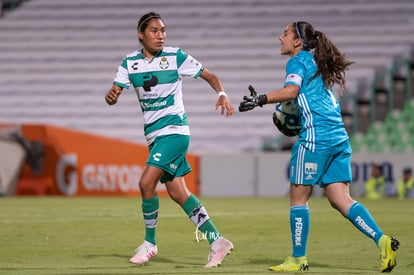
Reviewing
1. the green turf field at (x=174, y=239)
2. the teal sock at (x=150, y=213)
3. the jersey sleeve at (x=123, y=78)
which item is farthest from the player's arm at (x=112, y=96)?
the green turf field at (x=174, y=239)

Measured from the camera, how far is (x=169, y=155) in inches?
310

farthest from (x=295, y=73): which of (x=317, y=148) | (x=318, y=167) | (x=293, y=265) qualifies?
(x=293, y=265)

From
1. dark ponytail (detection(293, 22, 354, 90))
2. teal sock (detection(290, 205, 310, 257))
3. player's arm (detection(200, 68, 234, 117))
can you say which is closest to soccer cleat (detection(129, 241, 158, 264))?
teal sock (detection(290, 205, 310, 257))

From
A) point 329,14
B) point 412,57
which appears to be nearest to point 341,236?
point 412,57

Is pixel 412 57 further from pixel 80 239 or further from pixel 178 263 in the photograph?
pixel 178 263

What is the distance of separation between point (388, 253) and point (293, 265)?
686 millimetres

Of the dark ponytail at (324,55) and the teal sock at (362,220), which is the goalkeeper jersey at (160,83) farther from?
the teal sock at (362,220)

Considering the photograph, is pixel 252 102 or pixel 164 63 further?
pixel 164 63

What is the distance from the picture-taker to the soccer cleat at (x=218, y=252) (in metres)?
7.61

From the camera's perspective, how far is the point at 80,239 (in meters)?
9.90

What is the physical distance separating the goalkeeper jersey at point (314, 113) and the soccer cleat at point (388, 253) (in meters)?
0.76

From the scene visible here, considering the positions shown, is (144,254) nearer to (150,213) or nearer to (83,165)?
(150,213)

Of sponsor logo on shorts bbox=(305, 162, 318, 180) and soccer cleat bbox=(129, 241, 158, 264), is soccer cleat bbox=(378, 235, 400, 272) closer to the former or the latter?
sponsor logo on shorts bbox=(305, 162, 318, 180)

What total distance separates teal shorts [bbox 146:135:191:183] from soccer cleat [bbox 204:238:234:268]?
635mm
